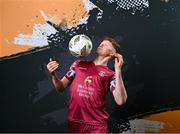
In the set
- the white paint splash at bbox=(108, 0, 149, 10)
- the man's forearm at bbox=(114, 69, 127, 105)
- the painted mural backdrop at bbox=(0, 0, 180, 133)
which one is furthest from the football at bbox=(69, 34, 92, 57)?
the white paint splash at bbox=(108, 0, 149, 10)

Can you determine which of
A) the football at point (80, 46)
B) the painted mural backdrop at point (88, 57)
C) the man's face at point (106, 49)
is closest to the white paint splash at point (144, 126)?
Answer: the painted mural backdrop at point (88, 57)

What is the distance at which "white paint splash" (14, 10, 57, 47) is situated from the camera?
101 inches

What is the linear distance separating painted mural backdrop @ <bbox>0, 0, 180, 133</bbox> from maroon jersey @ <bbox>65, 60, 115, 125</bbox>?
38 centimetres

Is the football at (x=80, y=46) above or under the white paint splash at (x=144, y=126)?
above

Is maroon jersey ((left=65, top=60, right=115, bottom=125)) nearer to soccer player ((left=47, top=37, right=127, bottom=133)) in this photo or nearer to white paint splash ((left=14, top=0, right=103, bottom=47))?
soccer player ((left=47, top=37, right=127, bottom=133))

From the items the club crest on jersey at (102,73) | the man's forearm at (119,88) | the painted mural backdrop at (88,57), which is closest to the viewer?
the man's forearm at (119,88)

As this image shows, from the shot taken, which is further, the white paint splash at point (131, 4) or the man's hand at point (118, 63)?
the white paint splash at point (131, 4)

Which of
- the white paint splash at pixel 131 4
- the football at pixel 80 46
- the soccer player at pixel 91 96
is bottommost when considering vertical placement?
the soccer player at pixel 91 96

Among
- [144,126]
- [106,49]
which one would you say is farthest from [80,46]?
[144,126]

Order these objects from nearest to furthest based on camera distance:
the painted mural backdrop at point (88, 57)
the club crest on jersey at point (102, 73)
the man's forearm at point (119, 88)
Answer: the man's forearm at point (119, 88)
the club crest on jersey at point (102, 73)
the painted mural backdrop at point (88, 57)

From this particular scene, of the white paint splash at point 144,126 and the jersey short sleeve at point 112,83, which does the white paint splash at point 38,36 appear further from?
the white paint splash at point 144,126

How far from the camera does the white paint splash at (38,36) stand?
2557mm

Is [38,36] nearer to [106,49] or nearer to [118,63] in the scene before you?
[106,49]

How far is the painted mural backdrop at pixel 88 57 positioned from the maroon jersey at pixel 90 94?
0.38 m
